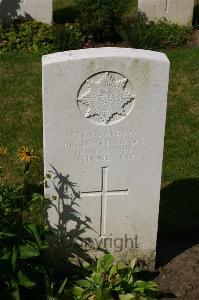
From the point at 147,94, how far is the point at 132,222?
107 cm

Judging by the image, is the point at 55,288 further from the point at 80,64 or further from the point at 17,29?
the point at 17,29

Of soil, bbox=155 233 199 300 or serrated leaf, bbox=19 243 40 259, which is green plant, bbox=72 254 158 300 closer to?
soil, bbox=155 233 199 300

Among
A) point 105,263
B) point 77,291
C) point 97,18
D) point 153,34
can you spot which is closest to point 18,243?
point 77,291

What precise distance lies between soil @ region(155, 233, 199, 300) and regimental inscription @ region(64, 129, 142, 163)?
3.57 ft

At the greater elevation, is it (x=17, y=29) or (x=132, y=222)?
(x=17, y=29)

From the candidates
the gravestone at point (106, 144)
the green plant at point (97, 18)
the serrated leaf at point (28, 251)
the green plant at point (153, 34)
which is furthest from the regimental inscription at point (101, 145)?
the green plant at point (97, 18)

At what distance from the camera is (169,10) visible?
9.81 meters

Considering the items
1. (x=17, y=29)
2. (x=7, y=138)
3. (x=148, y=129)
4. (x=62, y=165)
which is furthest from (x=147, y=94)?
(x=17, y=29)

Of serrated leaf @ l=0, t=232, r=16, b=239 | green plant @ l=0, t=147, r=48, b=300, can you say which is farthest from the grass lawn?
serrated leaf @ l=0, t=232, r=16, b=239

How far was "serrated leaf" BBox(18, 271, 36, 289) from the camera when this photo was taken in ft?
13.3

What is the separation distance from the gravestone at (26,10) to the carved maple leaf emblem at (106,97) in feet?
18.2

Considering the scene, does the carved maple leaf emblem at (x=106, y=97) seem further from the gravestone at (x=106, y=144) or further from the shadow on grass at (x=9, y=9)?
the shadow on grass at (x=9, y=9)

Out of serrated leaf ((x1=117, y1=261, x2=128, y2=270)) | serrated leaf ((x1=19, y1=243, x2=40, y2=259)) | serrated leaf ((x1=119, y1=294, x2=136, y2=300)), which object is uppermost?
serrated leaf ((x1=19, y1=243, x2=40, y2=259))

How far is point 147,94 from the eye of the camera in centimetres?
427
